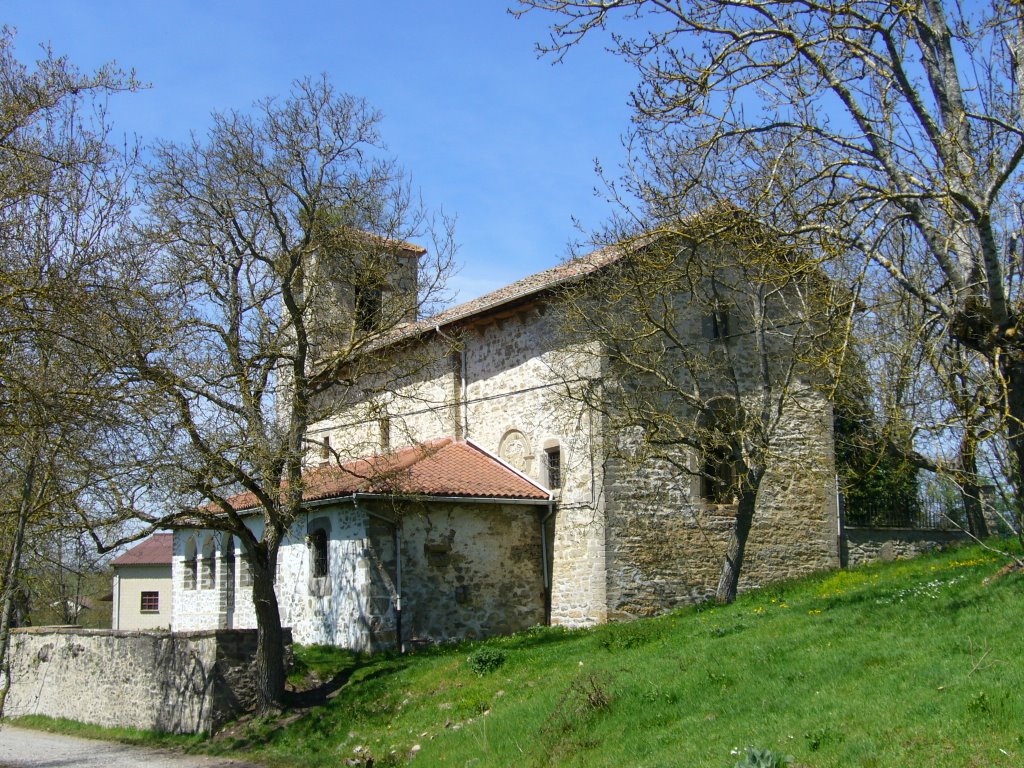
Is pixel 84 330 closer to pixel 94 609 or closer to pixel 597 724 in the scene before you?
pixel 597 724

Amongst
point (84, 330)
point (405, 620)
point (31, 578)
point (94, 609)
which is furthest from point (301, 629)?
point (94, 609)

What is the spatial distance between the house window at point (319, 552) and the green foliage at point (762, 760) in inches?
524

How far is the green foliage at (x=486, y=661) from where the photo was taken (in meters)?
14.5

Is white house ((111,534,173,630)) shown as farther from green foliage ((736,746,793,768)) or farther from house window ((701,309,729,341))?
green foliage ((736,746,793,768))

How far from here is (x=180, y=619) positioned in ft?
85.5

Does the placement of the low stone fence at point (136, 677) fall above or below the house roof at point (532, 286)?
below

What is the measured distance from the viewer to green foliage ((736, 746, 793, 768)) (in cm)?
742

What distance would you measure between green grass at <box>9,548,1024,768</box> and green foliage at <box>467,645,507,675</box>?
3 cm

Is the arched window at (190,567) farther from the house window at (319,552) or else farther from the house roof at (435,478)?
the house window at (319,552)

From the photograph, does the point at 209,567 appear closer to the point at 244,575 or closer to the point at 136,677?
the point at 244,575

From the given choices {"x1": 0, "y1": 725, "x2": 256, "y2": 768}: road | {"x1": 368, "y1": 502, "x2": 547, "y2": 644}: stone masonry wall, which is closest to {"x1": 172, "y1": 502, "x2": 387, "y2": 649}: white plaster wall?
{"x1": 368, "y1": 502, "x2": 547, "y2": 644}: stone masonry wall

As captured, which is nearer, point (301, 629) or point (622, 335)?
point (622, 335)

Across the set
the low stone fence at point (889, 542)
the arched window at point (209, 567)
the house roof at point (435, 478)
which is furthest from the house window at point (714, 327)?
the arched window at point (209, 567)

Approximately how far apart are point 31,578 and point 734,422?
1193 cm
